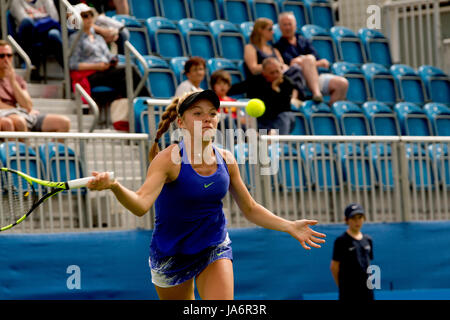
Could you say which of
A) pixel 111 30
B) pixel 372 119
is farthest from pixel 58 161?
pixel 372 119

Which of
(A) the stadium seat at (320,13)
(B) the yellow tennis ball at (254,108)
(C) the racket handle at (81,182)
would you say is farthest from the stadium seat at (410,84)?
(C) the racket handle at (81,182)

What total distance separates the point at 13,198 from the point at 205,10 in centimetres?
658

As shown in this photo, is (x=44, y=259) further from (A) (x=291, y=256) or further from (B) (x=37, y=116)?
(A) (x=291, y=256)

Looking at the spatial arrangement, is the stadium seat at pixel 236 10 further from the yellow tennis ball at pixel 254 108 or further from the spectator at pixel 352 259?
the spectator at pixel 352 259

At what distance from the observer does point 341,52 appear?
13.9 m

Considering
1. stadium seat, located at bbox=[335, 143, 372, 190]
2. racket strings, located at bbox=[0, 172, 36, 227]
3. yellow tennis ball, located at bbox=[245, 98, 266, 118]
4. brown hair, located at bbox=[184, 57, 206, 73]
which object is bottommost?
racket strings, located at bbox=[0, 172, 36, 227]

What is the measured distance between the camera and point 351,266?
362 inches

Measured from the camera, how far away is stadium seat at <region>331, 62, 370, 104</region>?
13.0 m

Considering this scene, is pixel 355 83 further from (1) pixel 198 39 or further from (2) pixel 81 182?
(2) pixel 81 182

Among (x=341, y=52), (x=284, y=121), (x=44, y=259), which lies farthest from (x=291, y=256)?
(x=341, y=52)

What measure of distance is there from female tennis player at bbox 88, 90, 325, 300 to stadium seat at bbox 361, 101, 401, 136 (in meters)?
6.49

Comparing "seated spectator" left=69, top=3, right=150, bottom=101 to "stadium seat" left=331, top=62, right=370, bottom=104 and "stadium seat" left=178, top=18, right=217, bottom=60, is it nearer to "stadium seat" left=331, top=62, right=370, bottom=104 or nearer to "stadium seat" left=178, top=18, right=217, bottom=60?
"stadium seat" left=178, top=18, right=217, bottom=60

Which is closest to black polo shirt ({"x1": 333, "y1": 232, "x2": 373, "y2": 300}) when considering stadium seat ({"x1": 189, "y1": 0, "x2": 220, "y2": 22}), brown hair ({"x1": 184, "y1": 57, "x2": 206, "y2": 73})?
brown hair ({"x1": 184, "y1": 57, "x2": 206, "y2": 73})

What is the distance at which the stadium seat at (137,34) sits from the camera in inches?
479
